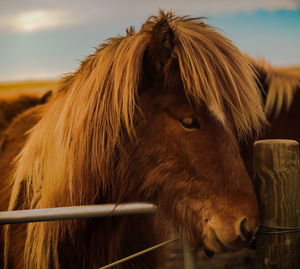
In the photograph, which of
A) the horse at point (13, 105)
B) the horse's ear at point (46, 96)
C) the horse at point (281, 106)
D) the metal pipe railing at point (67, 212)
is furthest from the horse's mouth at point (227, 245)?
the horse at point (13, 105)

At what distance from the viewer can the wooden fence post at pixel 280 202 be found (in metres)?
0.92

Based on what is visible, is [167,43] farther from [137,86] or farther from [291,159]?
[291,159]

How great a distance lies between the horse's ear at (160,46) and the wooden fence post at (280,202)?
41 cm

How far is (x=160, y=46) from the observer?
107 cm

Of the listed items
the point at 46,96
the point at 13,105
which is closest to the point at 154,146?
the point at 46,96

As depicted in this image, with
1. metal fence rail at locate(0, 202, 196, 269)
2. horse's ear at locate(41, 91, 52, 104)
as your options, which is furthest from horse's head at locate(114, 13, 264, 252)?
horse's ear at locate(41, 91, 52, 104)

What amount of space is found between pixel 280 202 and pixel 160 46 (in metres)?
0.59

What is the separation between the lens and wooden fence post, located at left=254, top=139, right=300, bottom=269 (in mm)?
917

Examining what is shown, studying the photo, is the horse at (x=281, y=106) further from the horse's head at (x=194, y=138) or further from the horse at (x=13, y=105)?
the horse at (x=13, y=105)

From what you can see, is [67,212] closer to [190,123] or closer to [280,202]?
[190,123]

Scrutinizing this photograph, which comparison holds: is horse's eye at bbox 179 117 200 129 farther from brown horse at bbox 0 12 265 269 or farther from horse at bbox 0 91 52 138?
horse at bbox 0 91 52 138

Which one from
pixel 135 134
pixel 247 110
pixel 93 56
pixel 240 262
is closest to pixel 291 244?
pixel 247 110

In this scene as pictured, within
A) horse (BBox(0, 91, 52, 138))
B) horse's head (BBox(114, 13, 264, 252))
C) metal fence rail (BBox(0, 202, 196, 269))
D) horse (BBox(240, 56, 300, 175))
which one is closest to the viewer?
metal fence rail (BBox(0, 202, 196, 269))

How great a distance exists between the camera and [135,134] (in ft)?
3.48
